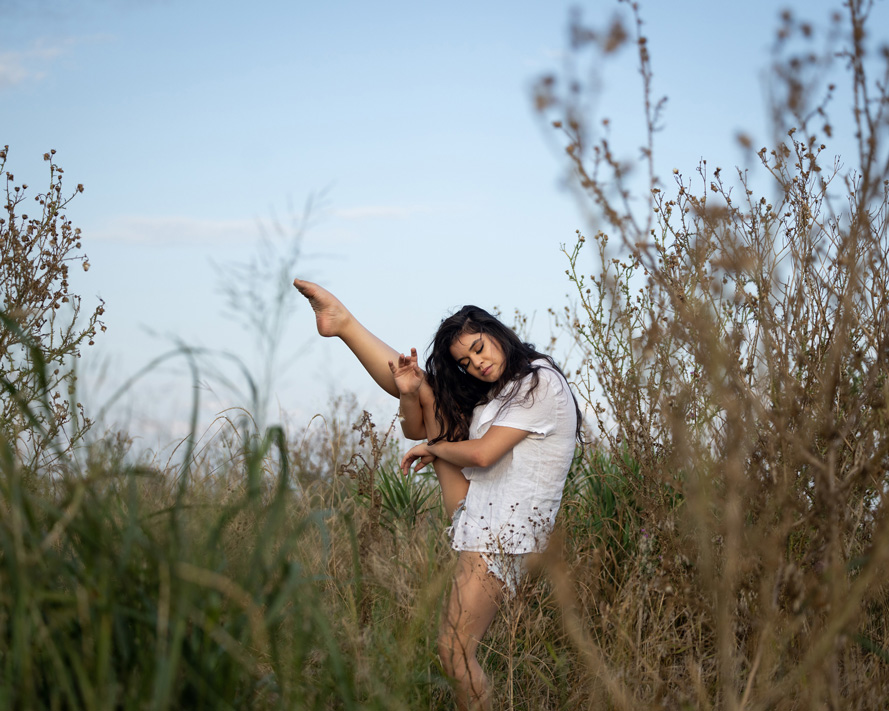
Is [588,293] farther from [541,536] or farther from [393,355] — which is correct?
[541,536]

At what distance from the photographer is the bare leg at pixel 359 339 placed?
3773 mm

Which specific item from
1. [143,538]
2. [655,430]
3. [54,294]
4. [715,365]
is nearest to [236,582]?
[143,538]

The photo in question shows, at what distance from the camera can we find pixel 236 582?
1.71 meters

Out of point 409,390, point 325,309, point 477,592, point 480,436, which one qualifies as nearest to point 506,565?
point 477,592

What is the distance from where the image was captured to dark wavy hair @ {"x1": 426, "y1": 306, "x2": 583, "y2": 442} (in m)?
3.62

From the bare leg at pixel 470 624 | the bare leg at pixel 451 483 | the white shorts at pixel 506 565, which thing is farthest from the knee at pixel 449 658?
the bare leg at pixel 451 483

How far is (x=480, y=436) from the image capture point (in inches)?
134

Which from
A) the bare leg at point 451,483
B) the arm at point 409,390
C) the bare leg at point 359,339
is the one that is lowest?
the bare leg at point 451,483

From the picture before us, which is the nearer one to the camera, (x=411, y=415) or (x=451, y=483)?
(x=451, y=483)

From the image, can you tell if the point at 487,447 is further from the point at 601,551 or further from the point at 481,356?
the point at 601,551

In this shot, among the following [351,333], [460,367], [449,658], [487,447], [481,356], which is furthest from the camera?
[351,333]

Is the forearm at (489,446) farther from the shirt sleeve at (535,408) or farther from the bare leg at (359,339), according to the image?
the bare leg at (359,339)

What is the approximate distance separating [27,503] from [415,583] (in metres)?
2.11

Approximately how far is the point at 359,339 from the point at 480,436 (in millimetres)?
822
